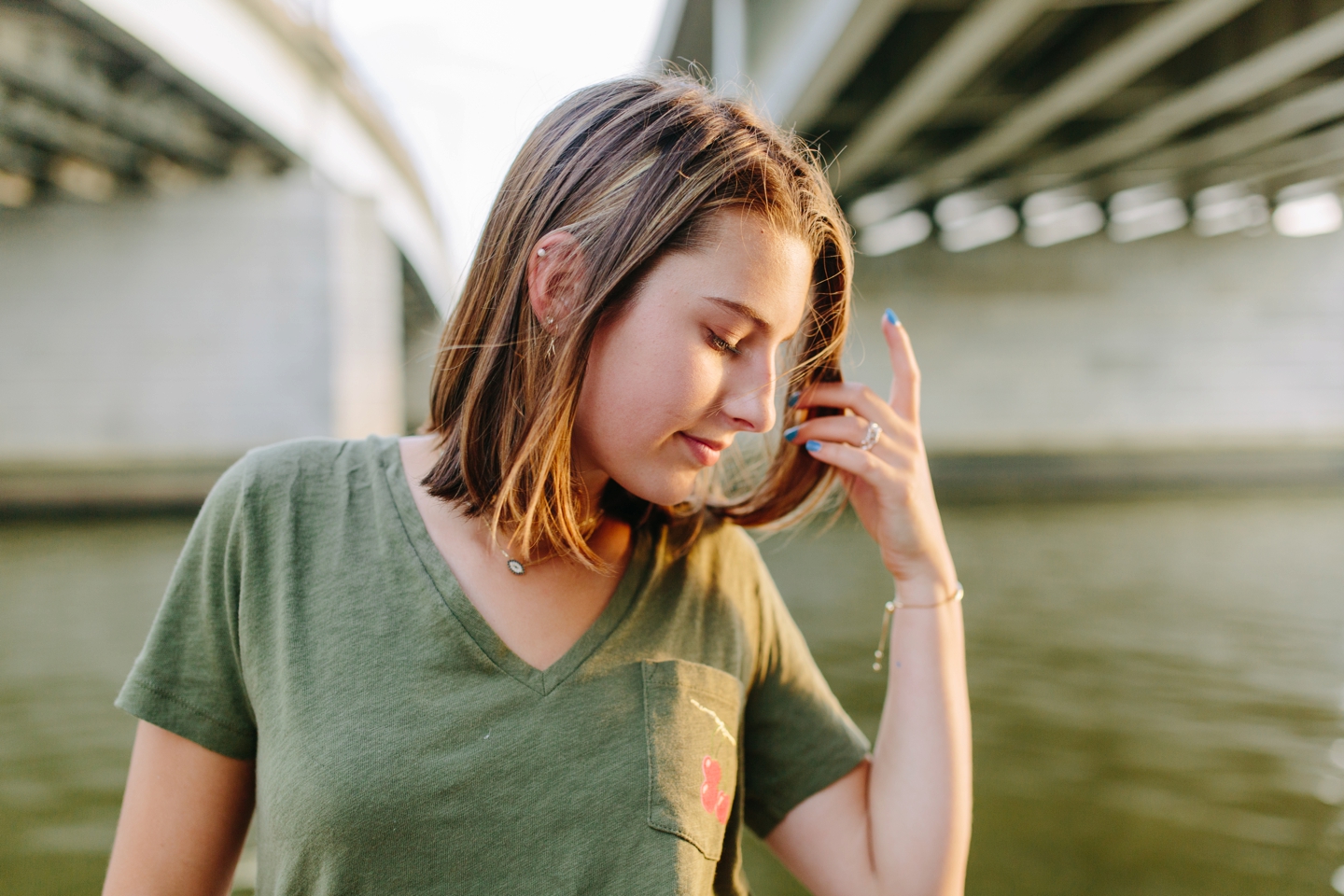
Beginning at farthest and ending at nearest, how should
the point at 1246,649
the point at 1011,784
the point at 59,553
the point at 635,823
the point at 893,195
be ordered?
the point at 893,195 < the point at 59,553 < the point at 1246,649 < the point at 1011,784 < the point at 635,823

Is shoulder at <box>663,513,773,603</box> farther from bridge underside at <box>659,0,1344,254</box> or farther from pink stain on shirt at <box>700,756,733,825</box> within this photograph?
bridge underside at <box>659,0,1344,254</box>

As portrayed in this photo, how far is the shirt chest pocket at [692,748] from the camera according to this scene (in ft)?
4.00

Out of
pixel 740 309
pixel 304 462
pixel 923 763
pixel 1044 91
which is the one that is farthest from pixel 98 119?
pixel 923 763

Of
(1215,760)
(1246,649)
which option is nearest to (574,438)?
(1215,760)

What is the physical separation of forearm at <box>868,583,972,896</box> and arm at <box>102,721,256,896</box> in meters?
0.94

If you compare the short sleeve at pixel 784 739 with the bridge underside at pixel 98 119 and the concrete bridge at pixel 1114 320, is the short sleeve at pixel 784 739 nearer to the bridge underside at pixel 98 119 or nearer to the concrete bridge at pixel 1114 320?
the bridge underside at pixel 98 119

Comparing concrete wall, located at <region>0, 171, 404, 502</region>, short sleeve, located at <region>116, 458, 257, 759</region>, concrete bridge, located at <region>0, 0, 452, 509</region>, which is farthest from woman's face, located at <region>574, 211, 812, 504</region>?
concrete wall, located at <region>0, 171, 404, 502</region>

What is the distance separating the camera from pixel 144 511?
15117mm

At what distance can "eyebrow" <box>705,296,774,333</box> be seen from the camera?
46.1 inches

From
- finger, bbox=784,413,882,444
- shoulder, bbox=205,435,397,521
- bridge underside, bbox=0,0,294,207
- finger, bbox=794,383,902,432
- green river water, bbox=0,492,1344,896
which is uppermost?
bridge underside, bbox=0,0,294,207

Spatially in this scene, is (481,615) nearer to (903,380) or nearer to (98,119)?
(903,380)

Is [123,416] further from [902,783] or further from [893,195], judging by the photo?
[902,783]

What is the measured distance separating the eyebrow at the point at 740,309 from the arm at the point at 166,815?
2.91ft

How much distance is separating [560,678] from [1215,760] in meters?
4.99
